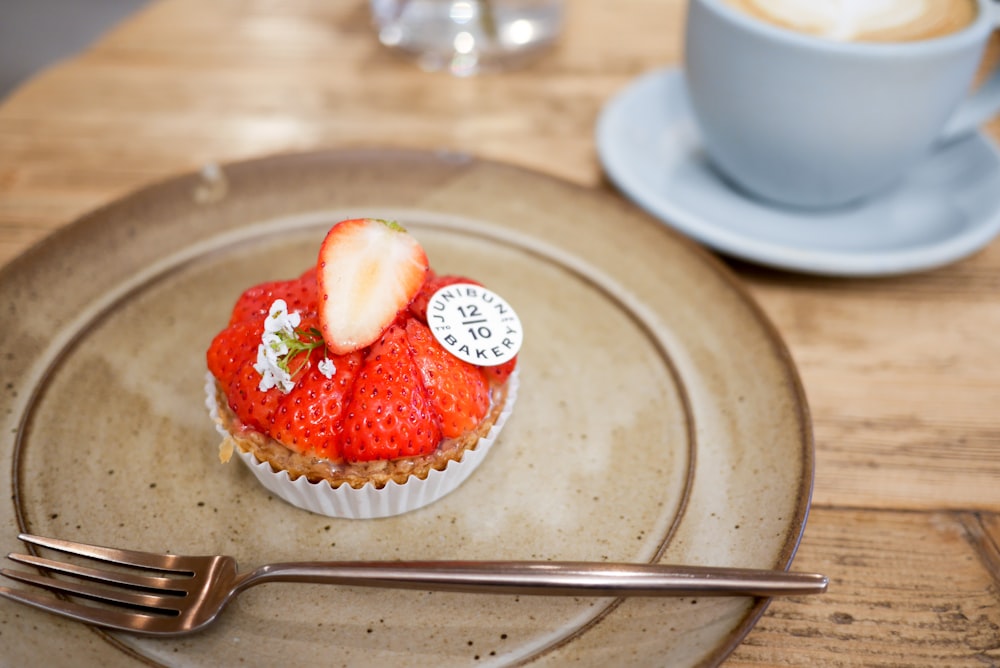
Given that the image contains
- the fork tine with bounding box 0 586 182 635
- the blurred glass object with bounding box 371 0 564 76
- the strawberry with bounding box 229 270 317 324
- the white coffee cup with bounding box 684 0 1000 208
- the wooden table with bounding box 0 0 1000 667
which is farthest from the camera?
the blurred glass object with bounding box 371 0 564 76

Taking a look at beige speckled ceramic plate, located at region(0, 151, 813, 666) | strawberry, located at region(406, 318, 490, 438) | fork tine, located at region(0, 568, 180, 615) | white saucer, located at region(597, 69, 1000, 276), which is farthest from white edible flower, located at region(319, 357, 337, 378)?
white saucer, located at region(597, 69, 1000, 276)

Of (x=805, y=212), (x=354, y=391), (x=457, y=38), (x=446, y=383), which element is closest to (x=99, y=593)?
(x=354, y=391)

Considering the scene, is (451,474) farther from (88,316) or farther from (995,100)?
(995,100)

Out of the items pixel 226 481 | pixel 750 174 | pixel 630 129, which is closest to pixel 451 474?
pixel 226 481

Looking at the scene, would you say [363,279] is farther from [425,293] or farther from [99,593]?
[99,593]

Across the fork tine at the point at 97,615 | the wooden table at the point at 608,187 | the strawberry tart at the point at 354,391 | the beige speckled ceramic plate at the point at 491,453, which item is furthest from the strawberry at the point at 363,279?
the wooden table at the point at 608,187

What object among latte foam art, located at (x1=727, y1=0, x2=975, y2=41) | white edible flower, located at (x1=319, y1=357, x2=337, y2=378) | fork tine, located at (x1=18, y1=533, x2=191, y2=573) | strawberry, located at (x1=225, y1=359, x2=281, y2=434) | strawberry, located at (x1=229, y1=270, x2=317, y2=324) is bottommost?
fork tine, located at (x1=18, y1=533, x2=191, y2=573)

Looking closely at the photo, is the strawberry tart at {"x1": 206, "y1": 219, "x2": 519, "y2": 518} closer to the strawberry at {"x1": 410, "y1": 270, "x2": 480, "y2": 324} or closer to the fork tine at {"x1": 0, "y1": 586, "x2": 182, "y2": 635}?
the strawberry at {"x1": 410, "y1": 270, "x2": 480, "y2": 324}
